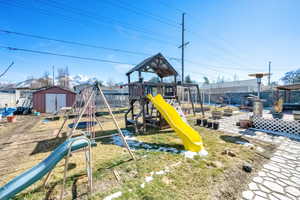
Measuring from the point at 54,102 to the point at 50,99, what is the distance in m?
0.53

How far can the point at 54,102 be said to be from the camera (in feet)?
47.5

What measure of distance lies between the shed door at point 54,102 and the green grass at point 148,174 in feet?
43.1

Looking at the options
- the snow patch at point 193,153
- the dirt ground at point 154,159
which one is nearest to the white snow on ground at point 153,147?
the snow patch at point 193,153

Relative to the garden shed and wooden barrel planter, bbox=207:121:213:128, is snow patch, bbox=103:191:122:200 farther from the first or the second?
the garden shed

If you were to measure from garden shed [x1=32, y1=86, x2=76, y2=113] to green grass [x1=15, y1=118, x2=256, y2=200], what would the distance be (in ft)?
43.2

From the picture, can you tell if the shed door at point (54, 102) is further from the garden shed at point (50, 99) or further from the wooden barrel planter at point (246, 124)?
the wooden barrel planter at point (246, 124)

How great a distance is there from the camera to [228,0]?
25.8 feet

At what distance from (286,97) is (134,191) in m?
23.2

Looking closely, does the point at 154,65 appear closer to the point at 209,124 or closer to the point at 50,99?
the point at 209,124

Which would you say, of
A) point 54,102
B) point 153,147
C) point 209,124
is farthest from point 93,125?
point 54,102

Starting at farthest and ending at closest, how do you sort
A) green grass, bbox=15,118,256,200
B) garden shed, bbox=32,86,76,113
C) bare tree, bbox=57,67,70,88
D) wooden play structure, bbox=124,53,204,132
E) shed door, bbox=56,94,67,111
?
bare tree, bbox=57,67,70,88, shed door, bbox=56,94,67,111, garden shed, bbox=32,86,76,113, wooden play structure, bbox=124,53,204,132, green grass, bbox=15,118,256,200

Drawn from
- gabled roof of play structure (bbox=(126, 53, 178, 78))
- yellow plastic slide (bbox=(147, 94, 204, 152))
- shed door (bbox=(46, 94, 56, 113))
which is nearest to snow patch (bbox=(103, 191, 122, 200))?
yellow plastic slide (bbox=(147, 94, 204, 152))

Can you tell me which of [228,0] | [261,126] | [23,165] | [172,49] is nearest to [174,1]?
[228,0]

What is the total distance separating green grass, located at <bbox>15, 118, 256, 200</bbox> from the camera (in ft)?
7.42
